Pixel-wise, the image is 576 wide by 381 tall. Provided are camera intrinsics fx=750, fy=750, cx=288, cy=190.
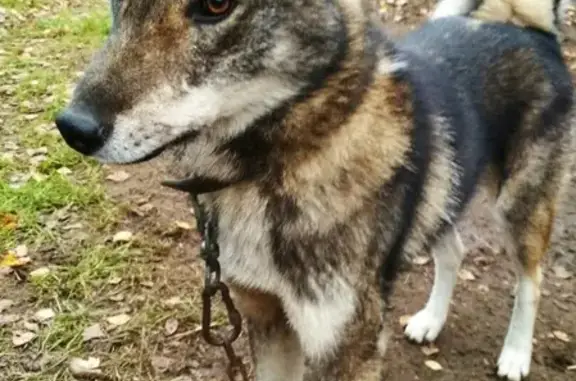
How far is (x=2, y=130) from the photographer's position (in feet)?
16.4

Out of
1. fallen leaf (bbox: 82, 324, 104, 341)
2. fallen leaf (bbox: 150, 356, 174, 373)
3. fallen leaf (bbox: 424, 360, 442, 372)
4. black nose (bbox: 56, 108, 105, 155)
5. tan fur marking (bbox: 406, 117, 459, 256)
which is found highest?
black nose (bbox: 56, 108, 105, 155)

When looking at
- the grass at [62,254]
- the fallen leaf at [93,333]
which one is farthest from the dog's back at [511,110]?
the fallen leaf at [93,333]

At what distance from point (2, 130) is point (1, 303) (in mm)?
1864

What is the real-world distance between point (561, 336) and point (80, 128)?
263 centimetres

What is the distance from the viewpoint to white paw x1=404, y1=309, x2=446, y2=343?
135 inches

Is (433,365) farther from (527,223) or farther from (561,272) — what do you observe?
(561,272)

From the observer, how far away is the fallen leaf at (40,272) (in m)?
3.61

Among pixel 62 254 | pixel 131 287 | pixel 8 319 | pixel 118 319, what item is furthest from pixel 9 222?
pixel 118 319

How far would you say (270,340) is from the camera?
2580 mm

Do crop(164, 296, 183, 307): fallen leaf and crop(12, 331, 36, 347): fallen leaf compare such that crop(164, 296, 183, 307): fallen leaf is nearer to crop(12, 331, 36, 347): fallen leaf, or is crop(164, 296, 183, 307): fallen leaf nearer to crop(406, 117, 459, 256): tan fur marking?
crop(12, 331, 36, 347): fallen leaf

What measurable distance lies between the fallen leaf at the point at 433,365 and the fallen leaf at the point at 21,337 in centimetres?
174

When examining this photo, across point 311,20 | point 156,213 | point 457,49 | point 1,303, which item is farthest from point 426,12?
point 311,20

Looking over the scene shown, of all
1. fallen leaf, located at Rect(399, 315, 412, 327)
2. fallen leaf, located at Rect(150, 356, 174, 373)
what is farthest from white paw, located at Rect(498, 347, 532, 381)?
fallen leaf, located at Rect(150, 356, 174, 373)

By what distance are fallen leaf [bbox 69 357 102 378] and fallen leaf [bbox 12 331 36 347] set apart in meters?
0.25
